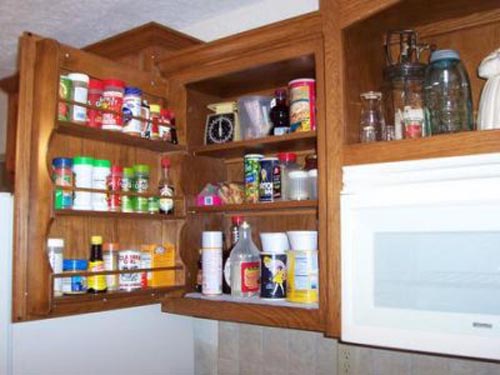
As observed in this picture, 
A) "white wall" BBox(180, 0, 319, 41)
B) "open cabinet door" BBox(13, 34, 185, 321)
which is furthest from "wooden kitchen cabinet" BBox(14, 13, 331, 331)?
"white wall" BBox(180, 0, 319, 41)

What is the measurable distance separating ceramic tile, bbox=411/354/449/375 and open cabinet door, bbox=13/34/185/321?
750mm

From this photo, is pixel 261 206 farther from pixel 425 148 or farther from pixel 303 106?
pixel 425 148

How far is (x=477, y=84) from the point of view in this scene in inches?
52.2

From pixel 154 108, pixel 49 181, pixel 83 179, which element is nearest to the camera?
pixel 49 181

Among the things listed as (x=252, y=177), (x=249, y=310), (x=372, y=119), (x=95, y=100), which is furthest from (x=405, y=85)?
(x=95, y=100)

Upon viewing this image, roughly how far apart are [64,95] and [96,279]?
0.49 metres

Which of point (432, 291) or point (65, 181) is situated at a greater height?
point (65, 181)

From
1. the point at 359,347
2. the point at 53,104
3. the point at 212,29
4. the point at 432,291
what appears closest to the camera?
the point at 432,291

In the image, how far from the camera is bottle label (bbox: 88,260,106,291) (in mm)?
1295

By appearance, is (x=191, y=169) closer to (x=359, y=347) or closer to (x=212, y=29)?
(x=212, y=29)

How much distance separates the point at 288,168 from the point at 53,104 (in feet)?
2.26

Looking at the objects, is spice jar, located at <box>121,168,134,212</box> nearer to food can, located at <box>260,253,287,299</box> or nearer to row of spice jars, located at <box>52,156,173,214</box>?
row of spice jars, located at <box>52,156,173,214</box>

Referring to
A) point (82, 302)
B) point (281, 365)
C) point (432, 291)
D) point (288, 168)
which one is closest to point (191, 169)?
point (288, 168)

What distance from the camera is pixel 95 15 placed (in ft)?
5.88
